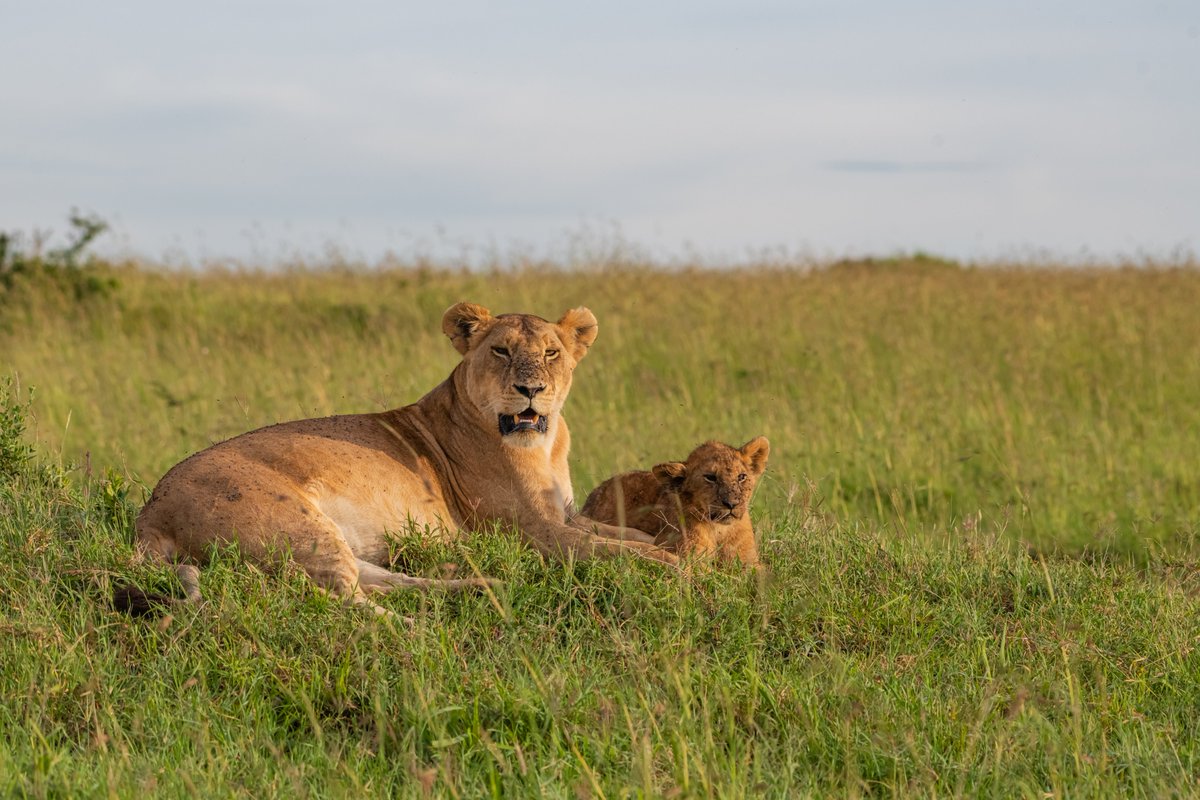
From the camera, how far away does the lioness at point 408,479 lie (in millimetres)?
5266

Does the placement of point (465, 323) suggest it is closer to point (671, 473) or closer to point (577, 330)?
point (577, 330)

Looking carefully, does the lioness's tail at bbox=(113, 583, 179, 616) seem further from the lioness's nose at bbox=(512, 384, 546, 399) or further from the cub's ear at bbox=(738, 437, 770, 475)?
the cub's ear at bbox=(738, 437, 770, 475)

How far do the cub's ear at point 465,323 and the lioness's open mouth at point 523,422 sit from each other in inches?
15.4

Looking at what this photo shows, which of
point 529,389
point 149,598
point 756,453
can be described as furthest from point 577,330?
point 149,598

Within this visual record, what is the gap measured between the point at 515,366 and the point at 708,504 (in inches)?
38.4

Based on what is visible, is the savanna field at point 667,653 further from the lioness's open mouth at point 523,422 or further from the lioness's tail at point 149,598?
the lioness's open mouth at point 523,422

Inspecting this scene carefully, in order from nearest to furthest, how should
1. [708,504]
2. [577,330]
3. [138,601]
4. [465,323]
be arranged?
[138,601] → [708,504] → [465,323] → [577,330]

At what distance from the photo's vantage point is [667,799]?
338 centimetres

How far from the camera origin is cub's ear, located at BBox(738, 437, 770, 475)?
19.0 ft

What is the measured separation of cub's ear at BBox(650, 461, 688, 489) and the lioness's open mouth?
0.53 metres

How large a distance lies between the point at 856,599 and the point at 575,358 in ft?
5.38

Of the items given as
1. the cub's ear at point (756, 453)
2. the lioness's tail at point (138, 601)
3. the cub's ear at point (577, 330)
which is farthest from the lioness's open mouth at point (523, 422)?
the lioness's tail at point (138, 601)

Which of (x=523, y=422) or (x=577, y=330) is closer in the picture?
(x=523, y=422)

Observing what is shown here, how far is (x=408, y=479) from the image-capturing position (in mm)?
5832
